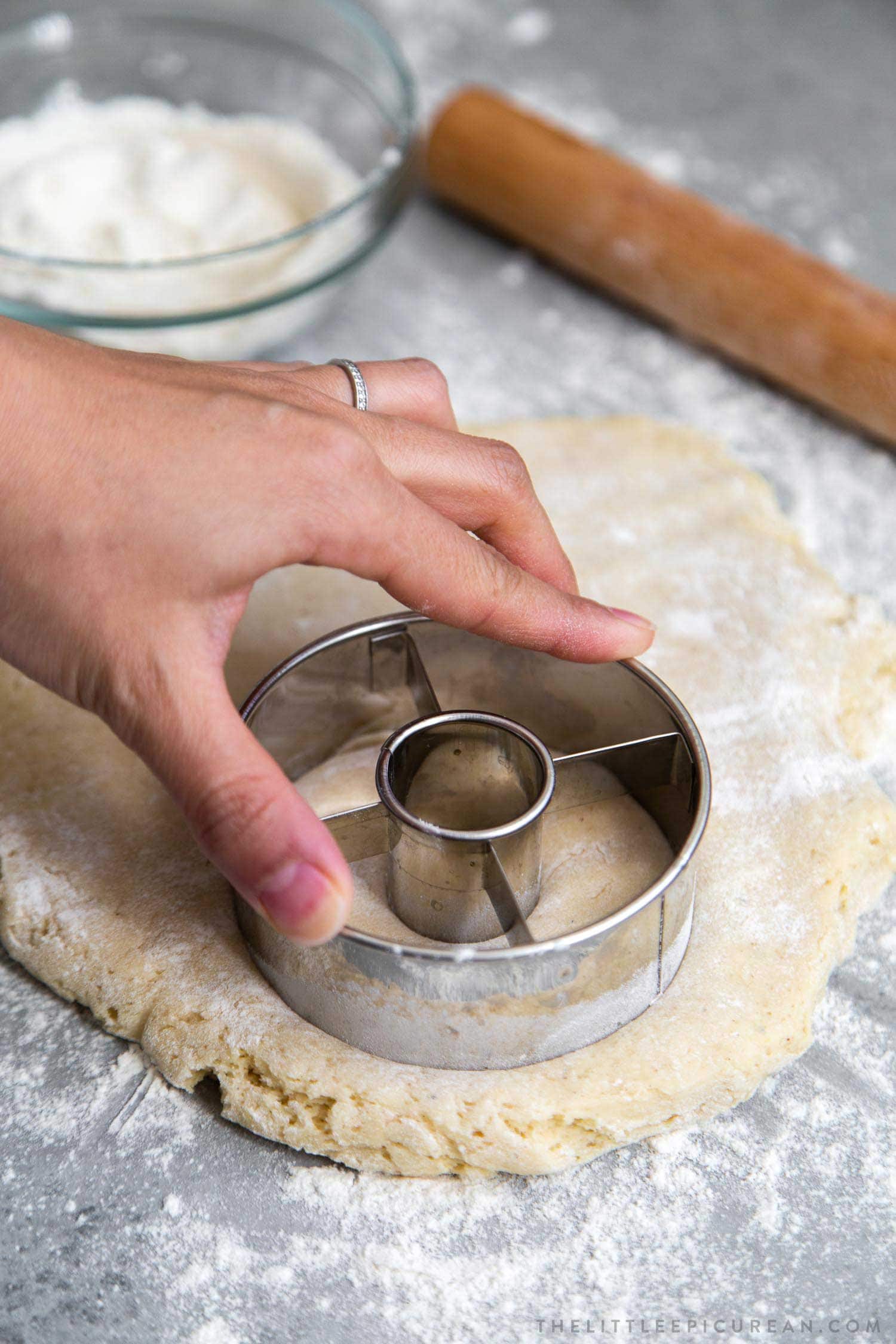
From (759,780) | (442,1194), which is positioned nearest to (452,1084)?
(442,1194)

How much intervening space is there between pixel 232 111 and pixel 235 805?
158cm

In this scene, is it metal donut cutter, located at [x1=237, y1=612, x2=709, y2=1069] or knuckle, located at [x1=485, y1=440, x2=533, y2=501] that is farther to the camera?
knuckle, located at [x1=485, y1=440, x2=533, y2=501]

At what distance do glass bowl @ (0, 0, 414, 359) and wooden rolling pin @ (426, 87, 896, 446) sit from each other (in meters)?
0.16

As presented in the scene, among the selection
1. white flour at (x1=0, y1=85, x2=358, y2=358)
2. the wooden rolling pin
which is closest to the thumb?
white flour at (x1=0, y1=85, x2=358, y2=358)

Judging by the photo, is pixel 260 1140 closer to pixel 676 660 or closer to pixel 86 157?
pixel 676 660

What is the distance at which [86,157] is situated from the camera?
6.01ft

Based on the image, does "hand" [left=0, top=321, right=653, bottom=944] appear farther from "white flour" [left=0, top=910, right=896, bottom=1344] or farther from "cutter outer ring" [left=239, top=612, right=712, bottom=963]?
"white flour" [left=0, top=910, right=896, bottom=1344]

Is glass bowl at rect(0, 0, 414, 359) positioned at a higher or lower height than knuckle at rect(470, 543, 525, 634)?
lower

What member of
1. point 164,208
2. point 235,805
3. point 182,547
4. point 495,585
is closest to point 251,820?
point 235,805

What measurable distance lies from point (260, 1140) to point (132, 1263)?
0.14 metres

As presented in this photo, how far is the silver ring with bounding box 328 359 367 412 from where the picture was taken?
118cm

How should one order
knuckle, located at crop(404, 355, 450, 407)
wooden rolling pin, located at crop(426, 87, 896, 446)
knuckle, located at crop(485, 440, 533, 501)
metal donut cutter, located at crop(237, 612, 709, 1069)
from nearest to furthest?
metal donut cutter, located at crop(237, 612, 709, 1069)
knuckle, located at crop(485, 440, 533, 501)
knuckle, located at crop(404, 355, 450, 407)
wooden rolling pin, located at crop(426, 87, 896, 446)

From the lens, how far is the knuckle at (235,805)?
0.84 metres

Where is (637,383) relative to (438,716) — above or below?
below
